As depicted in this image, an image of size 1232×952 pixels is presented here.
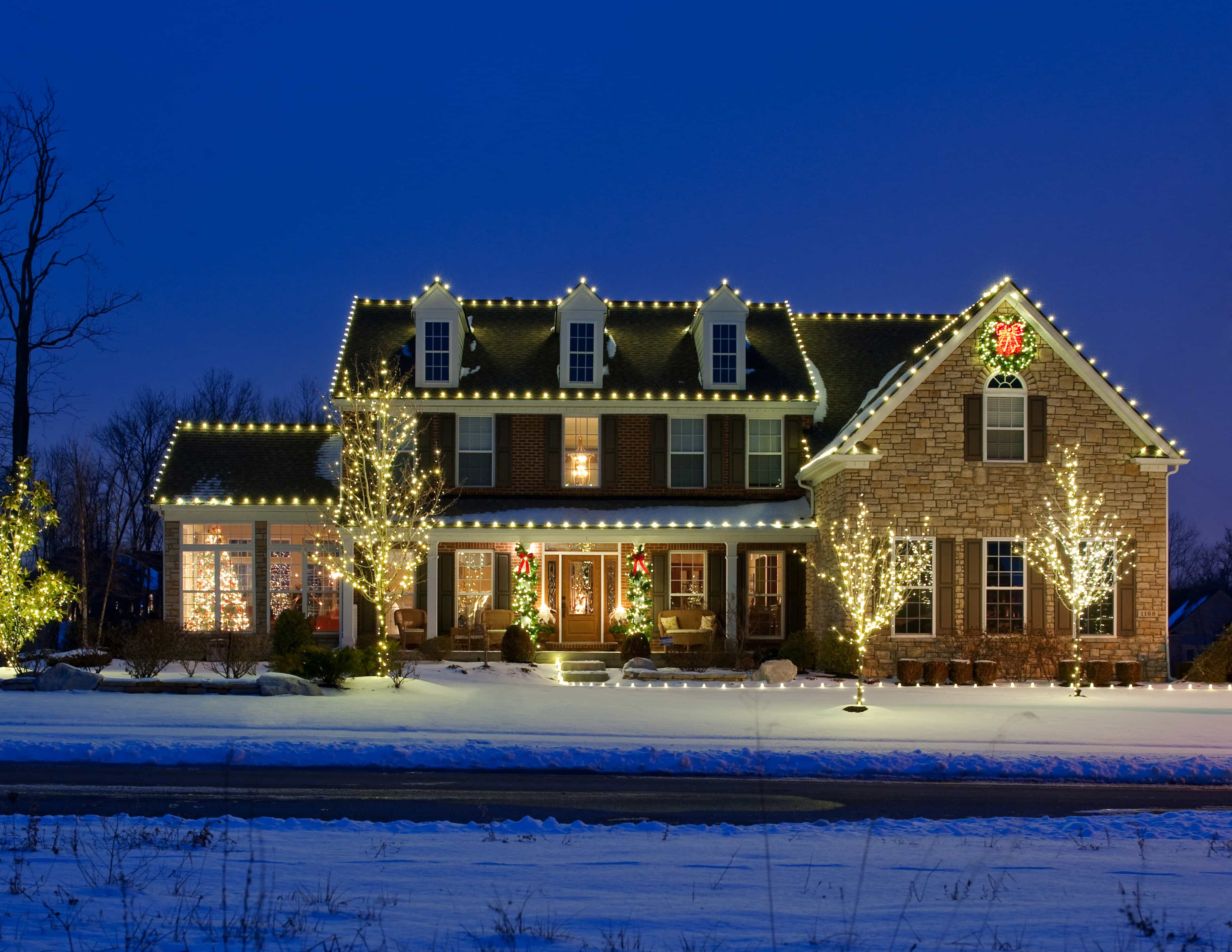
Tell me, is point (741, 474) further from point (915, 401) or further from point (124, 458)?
point (124, 458)

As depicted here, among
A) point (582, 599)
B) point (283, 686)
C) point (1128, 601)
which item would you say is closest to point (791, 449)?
point (582, 599)

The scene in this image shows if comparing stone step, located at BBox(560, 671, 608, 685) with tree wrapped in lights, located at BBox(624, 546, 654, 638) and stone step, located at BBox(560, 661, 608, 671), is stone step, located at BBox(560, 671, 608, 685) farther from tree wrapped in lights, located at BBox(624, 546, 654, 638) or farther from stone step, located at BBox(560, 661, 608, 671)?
tree wrapped in lights, located at BBox(624, 546, 654, 638)

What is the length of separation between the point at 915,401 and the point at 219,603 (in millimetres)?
16906

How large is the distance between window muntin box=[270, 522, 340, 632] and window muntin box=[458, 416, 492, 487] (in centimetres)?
400

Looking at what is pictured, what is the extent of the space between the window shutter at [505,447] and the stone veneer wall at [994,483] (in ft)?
26.7

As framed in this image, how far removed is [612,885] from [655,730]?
27.1 feet

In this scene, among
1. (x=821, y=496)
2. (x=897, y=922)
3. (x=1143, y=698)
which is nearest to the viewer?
(x=897, y=922)

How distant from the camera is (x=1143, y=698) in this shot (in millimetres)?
20344

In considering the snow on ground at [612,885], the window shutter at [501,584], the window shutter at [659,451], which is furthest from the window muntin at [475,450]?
the snow on ground at [612,885]

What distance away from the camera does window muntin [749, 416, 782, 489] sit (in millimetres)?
27594

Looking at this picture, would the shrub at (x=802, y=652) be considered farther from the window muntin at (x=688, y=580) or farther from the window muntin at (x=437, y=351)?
the window muntin at (x=437, y=351)

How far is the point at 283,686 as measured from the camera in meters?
18.6

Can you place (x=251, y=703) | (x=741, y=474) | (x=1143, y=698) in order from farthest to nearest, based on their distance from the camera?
(x=741, y=474), (x=1143, y=698), (x=251, y=703)

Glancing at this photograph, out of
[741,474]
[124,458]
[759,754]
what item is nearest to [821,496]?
[741,474]
